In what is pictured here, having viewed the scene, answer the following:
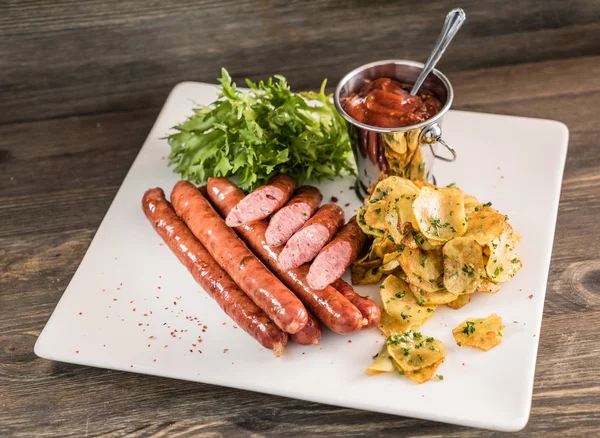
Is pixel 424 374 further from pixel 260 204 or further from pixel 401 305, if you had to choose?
pixel 260 204

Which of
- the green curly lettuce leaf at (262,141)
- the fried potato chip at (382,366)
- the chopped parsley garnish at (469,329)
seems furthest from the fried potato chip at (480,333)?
the green curly lettuce leaf at (262,141)

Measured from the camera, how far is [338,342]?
2482 mm

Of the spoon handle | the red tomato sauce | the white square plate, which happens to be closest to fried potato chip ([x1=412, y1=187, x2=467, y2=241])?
the white square plate

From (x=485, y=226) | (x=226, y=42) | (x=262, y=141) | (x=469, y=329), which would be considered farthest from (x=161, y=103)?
(x=469, y=329)

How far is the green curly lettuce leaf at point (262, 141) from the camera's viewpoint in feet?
9.82

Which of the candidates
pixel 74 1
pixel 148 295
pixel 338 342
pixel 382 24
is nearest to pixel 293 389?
pixel 338 342

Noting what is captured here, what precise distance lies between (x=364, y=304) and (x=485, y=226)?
474 mm

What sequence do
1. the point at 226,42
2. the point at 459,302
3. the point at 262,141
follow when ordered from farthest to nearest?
the point at 226,42 → the point at 262,141 → the point at 459,302

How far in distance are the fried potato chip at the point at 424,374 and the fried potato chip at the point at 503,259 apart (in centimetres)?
38

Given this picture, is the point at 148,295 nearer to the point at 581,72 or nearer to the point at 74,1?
the point at 74,1

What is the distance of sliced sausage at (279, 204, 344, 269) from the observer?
2.61 metres

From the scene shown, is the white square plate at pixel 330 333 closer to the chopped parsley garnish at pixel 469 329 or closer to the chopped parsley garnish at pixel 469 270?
the chopped parsley garnish at pixel 469 329

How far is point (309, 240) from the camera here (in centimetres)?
265

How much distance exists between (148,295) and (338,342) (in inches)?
28.7
